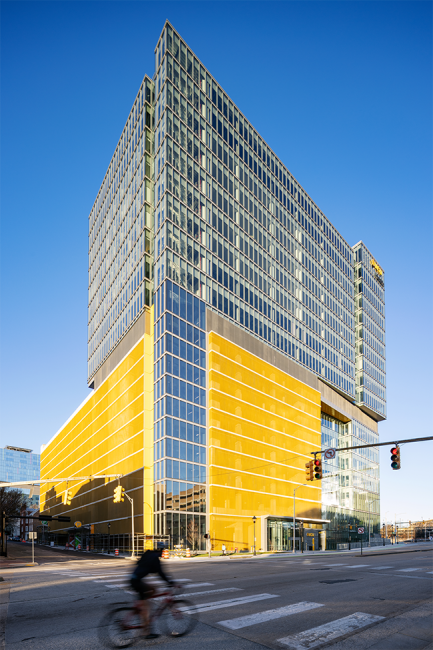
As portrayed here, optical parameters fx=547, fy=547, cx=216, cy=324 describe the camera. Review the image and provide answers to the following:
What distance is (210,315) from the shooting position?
69438mm

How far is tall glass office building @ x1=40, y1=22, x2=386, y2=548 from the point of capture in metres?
63.8

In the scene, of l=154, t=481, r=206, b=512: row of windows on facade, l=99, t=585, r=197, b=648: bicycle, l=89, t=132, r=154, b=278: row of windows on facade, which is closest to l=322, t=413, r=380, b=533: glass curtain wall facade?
l=154, t=481, r=206, b=512: row of windows on facade

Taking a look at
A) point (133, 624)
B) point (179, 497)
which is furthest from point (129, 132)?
point (133, 624)

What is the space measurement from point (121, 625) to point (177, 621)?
193cm

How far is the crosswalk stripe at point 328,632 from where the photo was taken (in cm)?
1058

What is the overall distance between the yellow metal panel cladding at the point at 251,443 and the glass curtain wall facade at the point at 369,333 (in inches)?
1145

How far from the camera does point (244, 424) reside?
7288 centimetres

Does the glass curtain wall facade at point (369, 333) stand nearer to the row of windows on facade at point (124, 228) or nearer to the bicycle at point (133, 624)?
the row of windows on facade at point (124, 228)

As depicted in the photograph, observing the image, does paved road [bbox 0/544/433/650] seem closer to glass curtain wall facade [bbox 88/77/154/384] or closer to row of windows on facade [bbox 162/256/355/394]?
row of windows on facade [bbox 162/256/355/394]

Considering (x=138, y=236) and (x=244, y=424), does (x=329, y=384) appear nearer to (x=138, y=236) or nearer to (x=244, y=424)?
(x=244, y=424)

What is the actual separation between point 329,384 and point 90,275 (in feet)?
165

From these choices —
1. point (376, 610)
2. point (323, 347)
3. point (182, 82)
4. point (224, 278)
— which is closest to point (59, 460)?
point (323, 347)

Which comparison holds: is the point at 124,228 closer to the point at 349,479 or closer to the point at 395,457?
the point at 395,457

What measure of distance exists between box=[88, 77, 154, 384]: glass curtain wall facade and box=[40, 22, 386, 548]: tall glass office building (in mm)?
303
